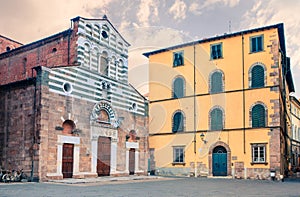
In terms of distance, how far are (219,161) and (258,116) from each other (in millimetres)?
4964

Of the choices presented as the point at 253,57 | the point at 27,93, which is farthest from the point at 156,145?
the point at 27,93

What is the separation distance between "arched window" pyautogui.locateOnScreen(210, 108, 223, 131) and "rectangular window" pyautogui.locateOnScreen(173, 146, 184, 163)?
11.3ft

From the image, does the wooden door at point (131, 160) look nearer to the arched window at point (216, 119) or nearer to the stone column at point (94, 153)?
the stone column at point (94, 153)

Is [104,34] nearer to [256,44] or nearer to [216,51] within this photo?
[216,51]

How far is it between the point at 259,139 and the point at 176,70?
999 cm

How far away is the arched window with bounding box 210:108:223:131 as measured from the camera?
101 ft

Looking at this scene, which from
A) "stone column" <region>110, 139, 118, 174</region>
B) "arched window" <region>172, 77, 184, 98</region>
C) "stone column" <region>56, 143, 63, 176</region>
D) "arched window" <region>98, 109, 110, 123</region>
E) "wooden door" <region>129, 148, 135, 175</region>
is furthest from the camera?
"arched window" <region>172, 77, 184, 98</region>

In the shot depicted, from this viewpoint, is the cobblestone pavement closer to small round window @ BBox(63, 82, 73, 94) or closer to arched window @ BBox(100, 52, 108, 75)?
small round window @ BBox(63, 82, 73, 94)

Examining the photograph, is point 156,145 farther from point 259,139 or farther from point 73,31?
point 73,31

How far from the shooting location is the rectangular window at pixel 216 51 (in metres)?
31.5

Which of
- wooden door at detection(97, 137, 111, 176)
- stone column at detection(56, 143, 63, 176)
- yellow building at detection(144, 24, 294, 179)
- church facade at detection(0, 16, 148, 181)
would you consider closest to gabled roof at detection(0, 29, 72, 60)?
church facade at detection(0, 16, 148, 181)

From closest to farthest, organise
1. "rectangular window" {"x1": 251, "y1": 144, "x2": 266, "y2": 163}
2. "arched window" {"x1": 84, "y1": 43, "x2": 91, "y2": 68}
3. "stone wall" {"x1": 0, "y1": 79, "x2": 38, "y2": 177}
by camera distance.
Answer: "stone wall" {"x1": 0, "y1": 79, "x2": 38, "y2": 177} < "arched window" {"x1": 84, "y1": 43, "x2": 91, "y2": 68} < "rectangular window" {"x1": 251, "y1": 144, "x2": 266, "y2": 163}

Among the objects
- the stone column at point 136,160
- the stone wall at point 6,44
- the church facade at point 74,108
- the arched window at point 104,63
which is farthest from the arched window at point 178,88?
the stone wall at point 6,44

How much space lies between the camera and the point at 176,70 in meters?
33.8
